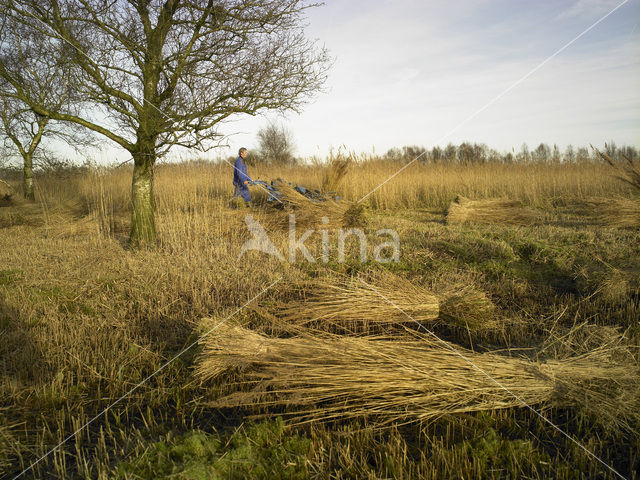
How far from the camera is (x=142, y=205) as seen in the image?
5.12 metres

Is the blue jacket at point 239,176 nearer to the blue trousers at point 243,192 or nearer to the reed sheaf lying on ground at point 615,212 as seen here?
the blue trousers at point 243,192

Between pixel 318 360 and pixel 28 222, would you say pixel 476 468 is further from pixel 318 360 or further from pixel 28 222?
pixel 28 222

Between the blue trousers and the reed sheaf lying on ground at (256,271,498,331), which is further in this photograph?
the blue trousers

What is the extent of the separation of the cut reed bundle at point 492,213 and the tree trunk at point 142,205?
494 centimetres

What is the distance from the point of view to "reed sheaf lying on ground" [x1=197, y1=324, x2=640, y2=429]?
5.68 feet

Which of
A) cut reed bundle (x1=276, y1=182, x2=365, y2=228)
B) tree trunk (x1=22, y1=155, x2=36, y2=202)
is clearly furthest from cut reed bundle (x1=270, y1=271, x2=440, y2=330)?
tree trunk (x1=22, y1=155, x2=36, y2=202)

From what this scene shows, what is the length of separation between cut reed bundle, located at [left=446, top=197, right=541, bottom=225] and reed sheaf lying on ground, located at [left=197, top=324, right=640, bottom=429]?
200 inches

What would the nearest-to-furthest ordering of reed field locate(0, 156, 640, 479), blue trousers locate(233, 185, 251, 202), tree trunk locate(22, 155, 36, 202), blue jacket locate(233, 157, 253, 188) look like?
reed field locate(0, 156, 640, 479) < blue trousers locate(233, 185, 251, 202) < blue jacket locate(233, 157, 253, 188) < tree trunk locate(22, 155, 36, 202)

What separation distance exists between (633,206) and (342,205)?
4.39 meters

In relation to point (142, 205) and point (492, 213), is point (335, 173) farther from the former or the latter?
point (142, 205)

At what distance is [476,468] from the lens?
1.40 metres

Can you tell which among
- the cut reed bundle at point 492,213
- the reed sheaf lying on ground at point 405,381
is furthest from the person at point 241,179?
the reed sheaf lying on ground at point 405,381

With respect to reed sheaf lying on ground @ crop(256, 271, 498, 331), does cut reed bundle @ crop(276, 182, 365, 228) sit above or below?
above

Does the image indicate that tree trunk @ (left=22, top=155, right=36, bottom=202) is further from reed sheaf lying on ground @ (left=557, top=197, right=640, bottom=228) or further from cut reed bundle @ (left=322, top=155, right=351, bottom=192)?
reed sheaf lying on ground @ (left=557, top=197, right=640, bottom=228)
